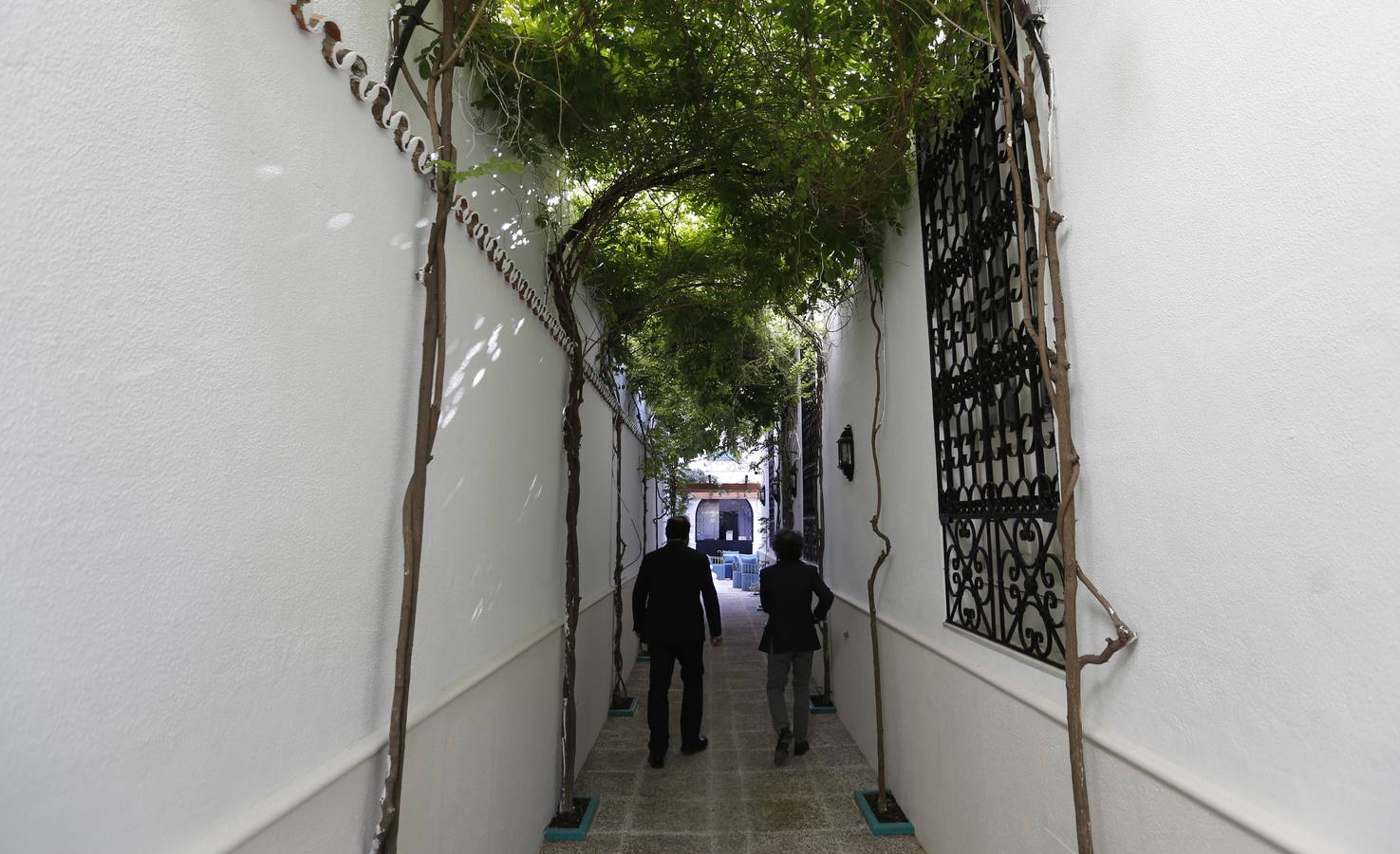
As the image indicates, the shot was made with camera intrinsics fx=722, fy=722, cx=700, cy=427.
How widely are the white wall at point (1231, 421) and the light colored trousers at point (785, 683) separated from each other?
6.89 ft

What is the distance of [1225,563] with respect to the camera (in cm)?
133

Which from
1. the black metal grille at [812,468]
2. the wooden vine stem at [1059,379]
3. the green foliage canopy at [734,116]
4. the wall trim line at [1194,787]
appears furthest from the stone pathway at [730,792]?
the green foliage canopy at [734,116]

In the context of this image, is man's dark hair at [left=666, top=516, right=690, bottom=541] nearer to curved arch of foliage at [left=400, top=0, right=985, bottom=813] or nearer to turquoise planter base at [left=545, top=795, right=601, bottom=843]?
curved arch of foliage at [left=400, top=0, right=985, bottom=813]

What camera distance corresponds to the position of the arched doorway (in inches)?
960

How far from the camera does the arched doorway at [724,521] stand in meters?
24.4

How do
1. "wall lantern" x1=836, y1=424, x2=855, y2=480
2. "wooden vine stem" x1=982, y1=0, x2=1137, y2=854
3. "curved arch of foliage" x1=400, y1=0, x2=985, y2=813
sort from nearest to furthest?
"wooden vine stem" x1=982, y1=0, x2=1137, y2=854 < "curved arch of foliage" x1=400, y1=0, x2=985, y2=813 < "wall lantern" x1=836, y1=424, x2=855, y2=480

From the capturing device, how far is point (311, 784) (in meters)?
1.25

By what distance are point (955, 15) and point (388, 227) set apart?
1.82 meters

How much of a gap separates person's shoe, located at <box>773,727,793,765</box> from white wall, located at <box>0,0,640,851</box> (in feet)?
8.58

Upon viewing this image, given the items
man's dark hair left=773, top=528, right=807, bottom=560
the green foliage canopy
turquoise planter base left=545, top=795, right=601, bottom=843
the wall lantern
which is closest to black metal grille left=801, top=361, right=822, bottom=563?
the wall lantern

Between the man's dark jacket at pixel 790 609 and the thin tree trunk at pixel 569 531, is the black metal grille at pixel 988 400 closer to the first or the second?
the man's dark jacket at pixel 790 609

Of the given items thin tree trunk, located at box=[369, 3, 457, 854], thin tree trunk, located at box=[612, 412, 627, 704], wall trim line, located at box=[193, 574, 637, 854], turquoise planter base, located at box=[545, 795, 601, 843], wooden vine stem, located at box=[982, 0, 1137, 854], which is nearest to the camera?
wall trim line, located at box=[193, 574, 637, 854]

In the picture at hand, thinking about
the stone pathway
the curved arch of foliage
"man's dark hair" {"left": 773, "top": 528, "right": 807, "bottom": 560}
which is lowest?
the stone pathway

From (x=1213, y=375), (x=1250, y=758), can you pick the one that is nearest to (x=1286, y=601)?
(x=1250, y=758)
